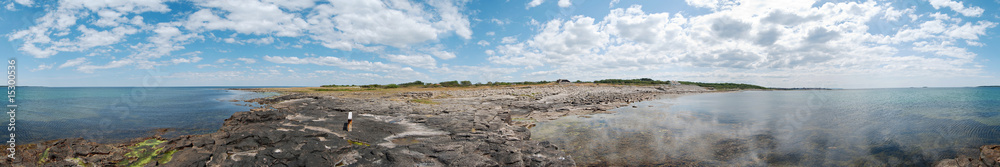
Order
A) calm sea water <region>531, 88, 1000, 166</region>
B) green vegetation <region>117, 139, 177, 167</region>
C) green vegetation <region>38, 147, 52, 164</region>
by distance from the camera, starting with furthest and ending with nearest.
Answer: calm sea water <region>531, 88, 1000, 166</region> → green vegetation <region>117, 139, 177, 167</region> → green vegetation <region>38, 147, 52, 164</region>

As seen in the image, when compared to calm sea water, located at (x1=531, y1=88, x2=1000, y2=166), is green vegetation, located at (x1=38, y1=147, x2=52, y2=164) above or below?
above

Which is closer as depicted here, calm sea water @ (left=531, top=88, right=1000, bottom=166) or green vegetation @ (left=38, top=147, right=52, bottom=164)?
green vegetation @ (left=38, top=147, right=52, bottom=164)

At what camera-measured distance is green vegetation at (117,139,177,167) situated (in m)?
9.26

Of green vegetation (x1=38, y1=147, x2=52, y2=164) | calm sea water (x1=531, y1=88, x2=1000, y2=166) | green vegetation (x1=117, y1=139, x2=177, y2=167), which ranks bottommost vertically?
calm sea water (x1=531, y1=88, x2=1000, y2=166)

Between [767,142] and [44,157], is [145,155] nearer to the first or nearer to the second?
[44,157]

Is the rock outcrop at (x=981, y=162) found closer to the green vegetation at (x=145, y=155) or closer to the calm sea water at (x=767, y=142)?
the calm sea water at (x=767, y=142)

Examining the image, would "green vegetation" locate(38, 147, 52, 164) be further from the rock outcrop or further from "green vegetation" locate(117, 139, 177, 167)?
the rock outcrop

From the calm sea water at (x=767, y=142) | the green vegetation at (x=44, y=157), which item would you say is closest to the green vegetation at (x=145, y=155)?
the green vegetation at (x=44, y=157)

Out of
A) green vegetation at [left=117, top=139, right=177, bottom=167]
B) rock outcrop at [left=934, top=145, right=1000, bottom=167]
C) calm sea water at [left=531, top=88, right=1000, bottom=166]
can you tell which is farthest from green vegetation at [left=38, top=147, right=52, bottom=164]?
rock outcrop at [left=934, top=145, right=1000, bottom=167]

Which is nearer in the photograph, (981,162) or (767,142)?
(981,162)

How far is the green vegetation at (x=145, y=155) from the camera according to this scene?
926 centimetres

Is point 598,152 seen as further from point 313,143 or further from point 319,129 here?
point 319,129

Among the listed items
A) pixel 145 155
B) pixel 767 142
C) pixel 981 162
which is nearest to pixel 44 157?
pixel 145 155

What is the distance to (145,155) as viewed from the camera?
9820mm
